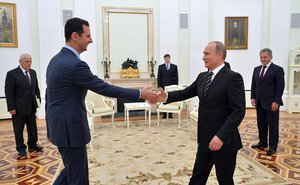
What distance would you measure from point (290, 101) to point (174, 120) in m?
3.65

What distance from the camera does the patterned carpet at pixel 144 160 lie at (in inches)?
139

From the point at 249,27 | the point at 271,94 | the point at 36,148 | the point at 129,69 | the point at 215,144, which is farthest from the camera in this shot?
the point at 249,27

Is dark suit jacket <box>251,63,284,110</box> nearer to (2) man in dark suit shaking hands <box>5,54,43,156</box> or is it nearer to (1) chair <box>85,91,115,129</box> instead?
(1) chair <box>85,91,115,129</box>

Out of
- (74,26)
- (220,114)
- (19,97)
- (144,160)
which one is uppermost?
(74,26)

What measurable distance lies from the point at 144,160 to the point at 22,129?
2101 mm

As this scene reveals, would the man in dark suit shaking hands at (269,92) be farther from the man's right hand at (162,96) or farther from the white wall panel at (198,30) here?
the white wall panel at (198,30)

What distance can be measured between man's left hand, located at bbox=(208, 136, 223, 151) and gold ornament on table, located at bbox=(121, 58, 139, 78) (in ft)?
20.1

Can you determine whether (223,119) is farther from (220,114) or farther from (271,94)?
(271,94)

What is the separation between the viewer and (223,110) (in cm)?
230

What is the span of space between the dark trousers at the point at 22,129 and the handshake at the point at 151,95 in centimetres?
282

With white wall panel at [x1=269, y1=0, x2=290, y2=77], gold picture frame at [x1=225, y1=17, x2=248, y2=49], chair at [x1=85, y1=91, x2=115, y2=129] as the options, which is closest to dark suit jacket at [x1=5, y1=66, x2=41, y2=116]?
chair at [x1=85, y1=91, x2=115, y2=129]

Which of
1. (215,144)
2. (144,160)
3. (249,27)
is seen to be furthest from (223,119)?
(249,27)

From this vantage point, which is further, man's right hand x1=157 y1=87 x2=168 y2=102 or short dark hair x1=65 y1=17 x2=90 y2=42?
man's right hand x1=157 y1=87 x2=168 y2=102

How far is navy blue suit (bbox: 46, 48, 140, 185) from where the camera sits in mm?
2062
